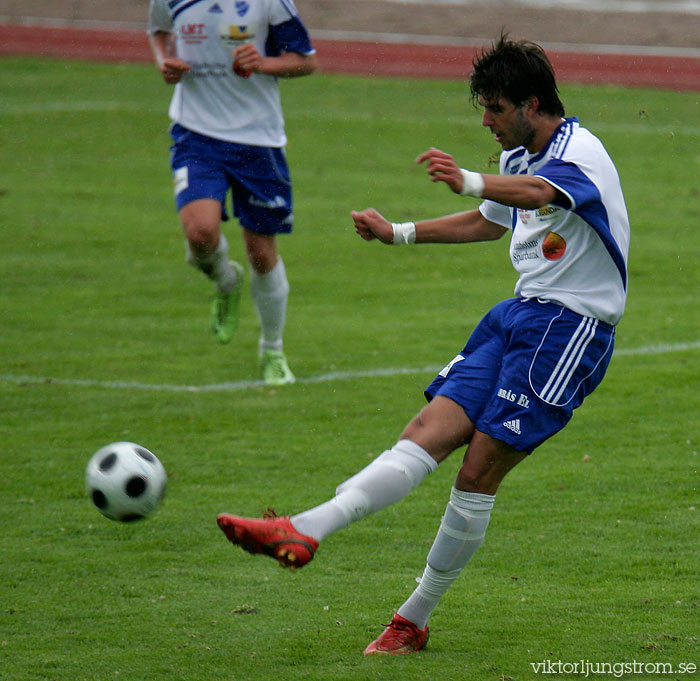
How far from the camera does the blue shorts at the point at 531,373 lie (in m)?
3.51

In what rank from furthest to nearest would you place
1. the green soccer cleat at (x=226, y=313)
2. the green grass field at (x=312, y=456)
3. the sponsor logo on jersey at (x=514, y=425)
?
the green soccer cleat at (x=226, y=313), the green grass field at (x=312, y=456), the sponsor logo on jersey at (x=514, y=425)

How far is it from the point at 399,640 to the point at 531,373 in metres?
0.98

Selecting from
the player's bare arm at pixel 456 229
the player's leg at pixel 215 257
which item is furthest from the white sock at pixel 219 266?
the player's bare arm at pixel 456 229

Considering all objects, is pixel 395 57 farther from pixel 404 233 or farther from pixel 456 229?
pixel 404 233

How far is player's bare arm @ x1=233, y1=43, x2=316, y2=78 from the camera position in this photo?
638 centimetres

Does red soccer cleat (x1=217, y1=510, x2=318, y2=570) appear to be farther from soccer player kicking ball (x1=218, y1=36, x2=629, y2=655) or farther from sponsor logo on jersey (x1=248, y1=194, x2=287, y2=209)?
sponsor logo on jersey (x1=248, y1=194, x2=287, y2=209)

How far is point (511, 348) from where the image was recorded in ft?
11.9

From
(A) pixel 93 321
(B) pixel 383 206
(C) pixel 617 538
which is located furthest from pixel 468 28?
(C) pixel 617 538

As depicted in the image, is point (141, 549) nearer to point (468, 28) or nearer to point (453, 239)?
point (453, 239)

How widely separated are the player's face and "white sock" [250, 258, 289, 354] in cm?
334

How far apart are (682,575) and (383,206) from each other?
25.2 feet

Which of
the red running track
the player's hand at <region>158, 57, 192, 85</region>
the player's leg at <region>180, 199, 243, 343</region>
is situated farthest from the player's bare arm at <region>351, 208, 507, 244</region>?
the red running track

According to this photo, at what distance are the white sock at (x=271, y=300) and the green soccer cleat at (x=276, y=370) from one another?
60mm

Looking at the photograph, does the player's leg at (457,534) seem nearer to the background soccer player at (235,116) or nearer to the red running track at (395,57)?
the background soccer player at (235,116)
